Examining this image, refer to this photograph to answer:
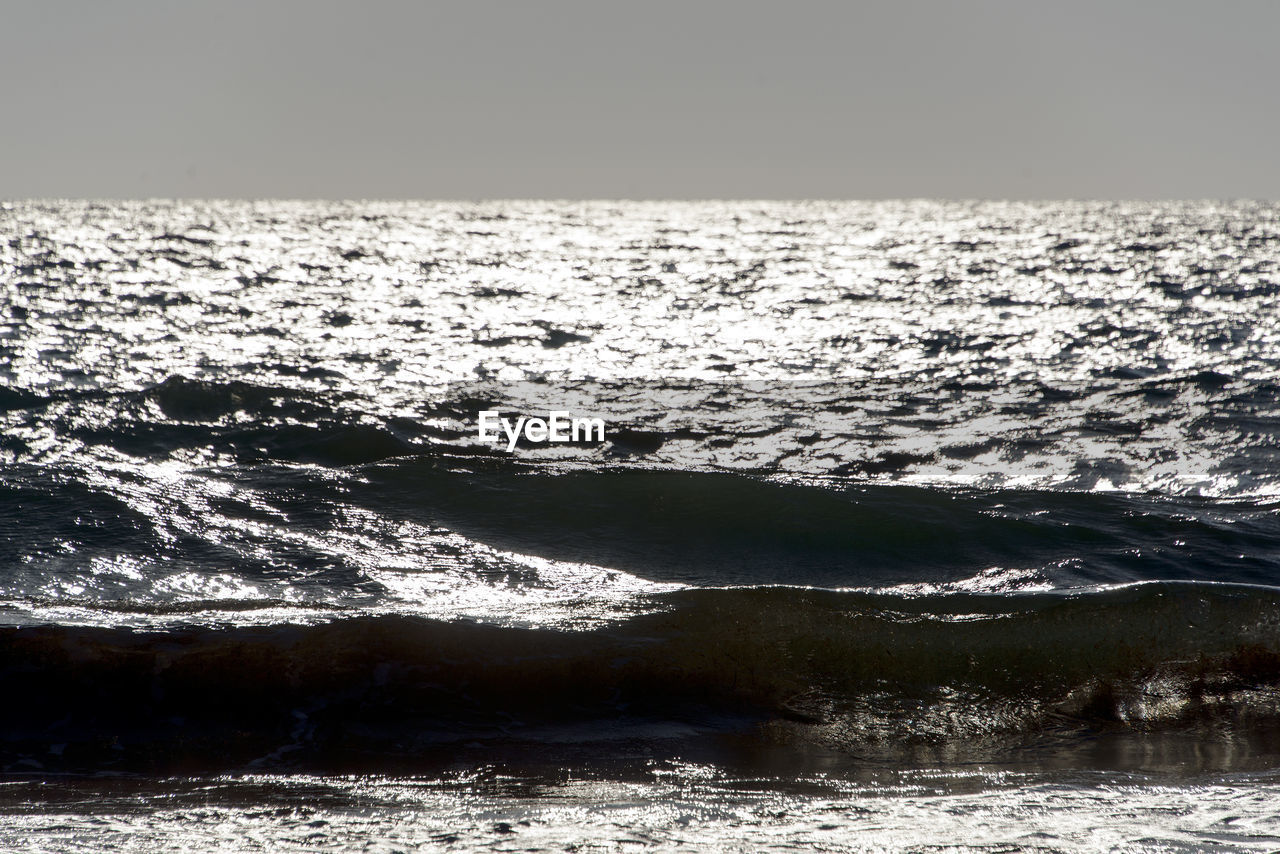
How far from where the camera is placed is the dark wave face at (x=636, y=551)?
480 cm

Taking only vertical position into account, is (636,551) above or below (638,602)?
above

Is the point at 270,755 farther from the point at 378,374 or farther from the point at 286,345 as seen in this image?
the point at 286,345

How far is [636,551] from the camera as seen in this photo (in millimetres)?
8875

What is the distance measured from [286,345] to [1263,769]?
21.3m

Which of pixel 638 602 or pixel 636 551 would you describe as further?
pixel 636 551

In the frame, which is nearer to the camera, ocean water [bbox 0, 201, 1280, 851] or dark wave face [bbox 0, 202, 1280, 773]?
ocean water [bbox 0, 201, 1280, 851]

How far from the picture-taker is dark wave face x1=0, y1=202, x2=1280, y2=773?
4.80m

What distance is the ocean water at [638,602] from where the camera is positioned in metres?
3.82

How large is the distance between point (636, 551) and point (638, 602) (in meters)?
2.97

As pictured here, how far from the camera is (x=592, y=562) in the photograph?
8.52m

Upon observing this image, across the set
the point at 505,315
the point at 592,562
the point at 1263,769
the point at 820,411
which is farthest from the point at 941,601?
the point at 505,315

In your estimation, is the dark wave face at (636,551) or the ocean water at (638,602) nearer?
the ocean water at (638,602)

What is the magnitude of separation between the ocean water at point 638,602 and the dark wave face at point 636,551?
3cm

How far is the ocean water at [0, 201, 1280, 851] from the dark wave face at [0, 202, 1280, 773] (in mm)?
30
